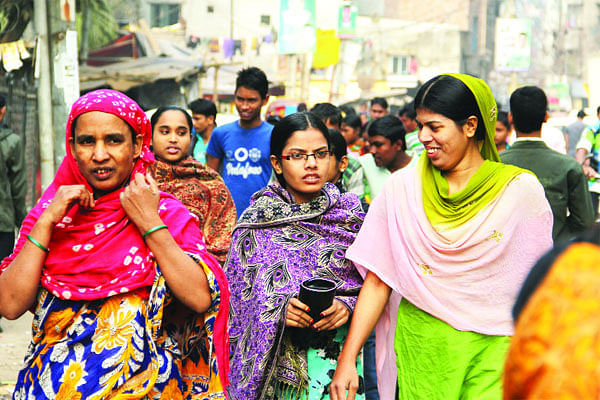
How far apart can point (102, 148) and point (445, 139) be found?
4.27ft

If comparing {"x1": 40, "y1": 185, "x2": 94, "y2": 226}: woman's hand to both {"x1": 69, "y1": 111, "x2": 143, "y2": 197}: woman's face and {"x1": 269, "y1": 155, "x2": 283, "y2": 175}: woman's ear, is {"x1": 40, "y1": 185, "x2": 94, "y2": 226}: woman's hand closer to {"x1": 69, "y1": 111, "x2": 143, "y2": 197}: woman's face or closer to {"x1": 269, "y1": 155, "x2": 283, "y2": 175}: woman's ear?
{"x1": 69, "y1": 111, "x2": 143, "y2": 197}: woman's face

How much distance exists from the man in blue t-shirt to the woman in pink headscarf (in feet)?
12.0

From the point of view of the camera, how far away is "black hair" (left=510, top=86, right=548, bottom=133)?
5148 mm

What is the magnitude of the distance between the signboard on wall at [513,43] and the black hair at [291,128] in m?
42.3

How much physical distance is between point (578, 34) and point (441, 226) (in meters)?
67.2

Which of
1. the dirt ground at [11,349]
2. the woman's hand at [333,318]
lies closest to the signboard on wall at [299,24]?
the dirt ground at [11,349]

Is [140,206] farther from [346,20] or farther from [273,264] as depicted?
[346,20]

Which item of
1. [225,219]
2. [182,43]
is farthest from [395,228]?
[182,43]

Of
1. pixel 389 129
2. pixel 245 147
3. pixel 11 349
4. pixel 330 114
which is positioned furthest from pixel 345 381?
pixel 330 114

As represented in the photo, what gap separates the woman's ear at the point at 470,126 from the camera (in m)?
3.03

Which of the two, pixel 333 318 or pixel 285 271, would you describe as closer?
pixel 333 318

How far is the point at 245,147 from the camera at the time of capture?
21.7 ft

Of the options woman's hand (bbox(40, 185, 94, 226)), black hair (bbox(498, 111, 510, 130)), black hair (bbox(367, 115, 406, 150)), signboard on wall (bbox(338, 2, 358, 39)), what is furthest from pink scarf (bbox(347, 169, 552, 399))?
signboard on wall (bbox(338, 2, 358, 39))

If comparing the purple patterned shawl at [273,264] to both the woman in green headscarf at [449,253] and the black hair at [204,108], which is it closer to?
the woman in green headscarf at [449,253]
